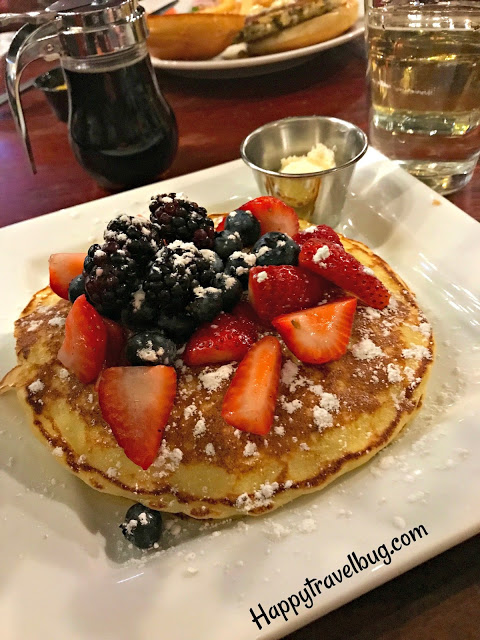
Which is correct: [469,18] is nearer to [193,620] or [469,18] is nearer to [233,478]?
[233,478]

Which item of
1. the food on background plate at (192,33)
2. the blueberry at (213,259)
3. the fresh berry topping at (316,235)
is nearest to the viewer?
the blueberry at (213,259)

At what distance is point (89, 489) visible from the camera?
1143 millimetres

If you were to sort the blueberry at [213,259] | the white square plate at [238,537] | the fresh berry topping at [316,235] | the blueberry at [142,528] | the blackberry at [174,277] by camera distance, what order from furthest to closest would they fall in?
the fresh berry topping at [316,235]
the blueberry at [213,259]
the blackberry at [174,277]
the blueberry at [142,528]
the white square plate at [238,537]

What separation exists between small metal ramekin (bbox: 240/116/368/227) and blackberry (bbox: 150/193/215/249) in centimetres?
53

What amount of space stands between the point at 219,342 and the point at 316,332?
0.22 metres

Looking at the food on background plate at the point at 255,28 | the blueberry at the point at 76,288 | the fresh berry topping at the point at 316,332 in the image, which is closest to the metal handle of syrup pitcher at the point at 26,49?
the blueberry at the point at 76,288

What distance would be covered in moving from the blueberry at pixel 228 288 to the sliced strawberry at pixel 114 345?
0.26 meters

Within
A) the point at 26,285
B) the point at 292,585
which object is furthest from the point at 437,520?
the point at 26,285

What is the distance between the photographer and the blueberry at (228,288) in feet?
3.85

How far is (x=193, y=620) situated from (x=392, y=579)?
0.36 metres

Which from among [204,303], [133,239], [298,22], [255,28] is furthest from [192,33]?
[204,303]

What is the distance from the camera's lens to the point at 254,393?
3.44 feet

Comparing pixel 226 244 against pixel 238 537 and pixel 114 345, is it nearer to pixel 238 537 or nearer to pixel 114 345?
pixel 114 345

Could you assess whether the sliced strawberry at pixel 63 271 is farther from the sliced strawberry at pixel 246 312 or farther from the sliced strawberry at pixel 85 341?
the sliced strawberry at pixel 246 312
